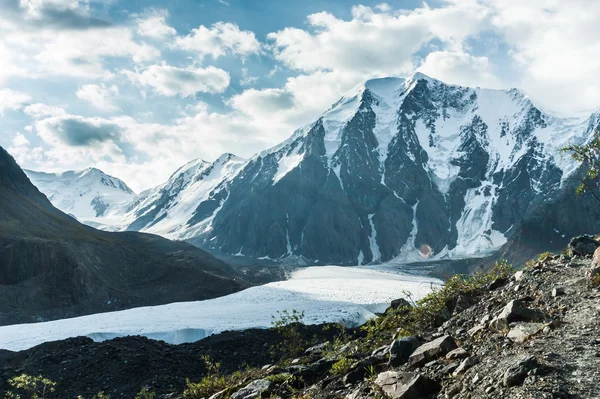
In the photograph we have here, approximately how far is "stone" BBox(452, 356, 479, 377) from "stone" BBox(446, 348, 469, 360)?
430mm

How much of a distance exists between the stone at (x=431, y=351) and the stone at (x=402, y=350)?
0.48 metres

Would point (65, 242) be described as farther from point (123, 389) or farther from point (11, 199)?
point (123, 389)

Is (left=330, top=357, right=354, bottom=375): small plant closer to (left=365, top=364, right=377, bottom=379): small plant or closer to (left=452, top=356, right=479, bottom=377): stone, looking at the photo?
(left=365, top=364, right=377, bottom=379): small plant

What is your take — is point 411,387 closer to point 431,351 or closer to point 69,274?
point 431,351

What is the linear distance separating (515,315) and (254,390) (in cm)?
590

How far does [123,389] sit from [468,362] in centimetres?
2042

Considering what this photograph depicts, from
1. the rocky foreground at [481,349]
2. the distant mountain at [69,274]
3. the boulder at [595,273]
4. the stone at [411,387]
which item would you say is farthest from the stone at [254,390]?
the distant mountain at [69,274]

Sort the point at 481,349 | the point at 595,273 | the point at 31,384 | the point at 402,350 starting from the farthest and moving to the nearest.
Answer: the point at 31,384, the point at 402,350, the point at 595,273, the point at 481,349

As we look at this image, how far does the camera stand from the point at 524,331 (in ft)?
27.3

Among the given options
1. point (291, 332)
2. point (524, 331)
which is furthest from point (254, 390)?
point (291, 332)

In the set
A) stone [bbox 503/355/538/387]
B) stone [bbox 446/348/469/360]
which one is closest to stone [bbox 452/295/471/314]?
stone [bbox 446/348/469/360]

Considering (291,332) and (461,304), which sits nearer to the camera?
(461,304)

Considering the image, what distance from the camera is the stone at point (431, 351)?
880cm

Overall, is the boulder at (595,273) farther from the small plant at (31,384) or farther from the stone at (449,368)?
the small plant at (31,384)
